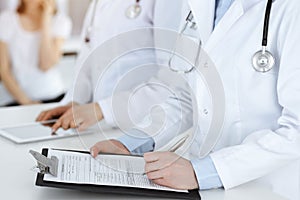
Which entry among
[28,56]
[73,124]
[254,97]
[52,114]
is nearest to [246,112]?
[254,97]

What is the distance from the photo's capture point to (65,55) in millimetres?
3320

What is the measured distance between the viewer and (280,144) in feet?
3.37

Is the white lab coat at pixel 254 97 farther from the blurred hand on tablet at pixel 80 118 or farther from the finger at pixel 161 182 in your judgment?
the blurred hand on tablet at pixel 80 118

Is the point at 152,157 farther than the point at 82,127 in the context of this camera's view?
No

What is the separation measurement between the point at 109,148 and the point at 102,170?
0.13m

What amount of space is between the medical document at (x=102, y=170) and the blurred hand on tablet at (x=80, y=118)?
10.0 inches

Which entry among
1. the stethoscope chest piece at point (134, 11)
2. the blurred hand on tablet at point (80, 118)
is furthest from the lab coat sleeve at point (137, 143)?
the stethoscope chest piece at point (134, 11)

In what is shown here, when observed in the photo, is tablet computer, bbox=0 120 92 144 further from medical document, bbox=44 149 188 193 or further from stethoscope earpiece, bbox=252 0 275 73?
stethoscope earpiece, bbox=252 0 275 73

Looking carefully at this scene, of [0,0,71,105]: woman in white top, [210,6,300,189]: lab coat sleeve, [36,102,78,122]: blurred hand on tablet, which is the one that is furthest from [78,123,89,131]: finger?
[0,0,71,105]: woman in white top

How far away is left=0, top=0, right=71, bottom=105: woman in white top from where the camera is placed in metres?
2.78

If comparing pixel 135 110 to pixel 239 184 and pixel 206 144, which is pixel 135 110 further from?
pixel 239 184

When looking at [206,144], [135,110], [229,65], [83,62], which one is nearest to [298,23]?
[229,65]

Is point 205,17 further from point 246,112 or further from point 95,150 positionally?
point 95,150

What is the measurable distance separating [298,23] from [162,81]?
0.43 m
